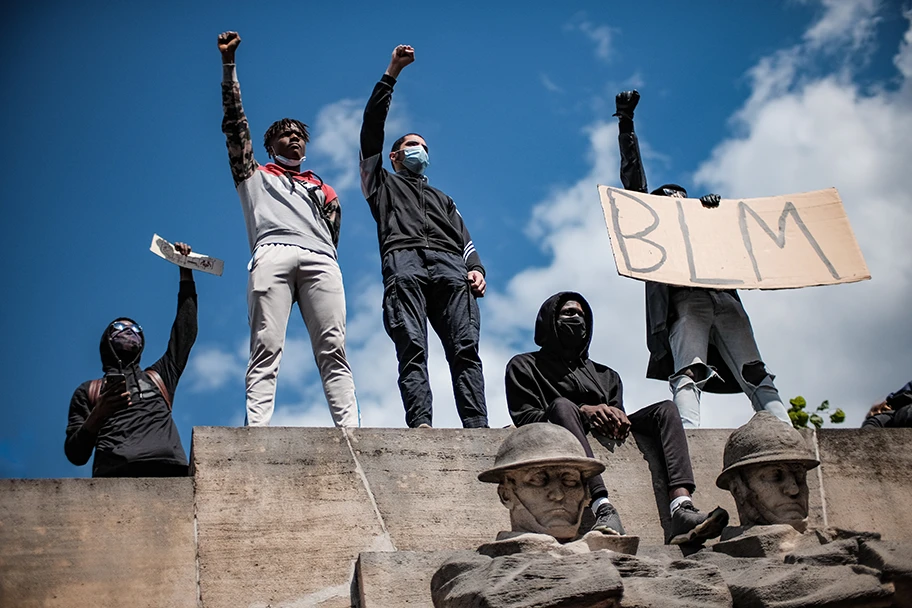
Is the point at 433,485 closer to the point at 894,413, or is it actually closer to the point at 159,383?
the point at 159,383

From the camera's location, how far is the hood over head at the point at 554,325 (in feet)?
29.9

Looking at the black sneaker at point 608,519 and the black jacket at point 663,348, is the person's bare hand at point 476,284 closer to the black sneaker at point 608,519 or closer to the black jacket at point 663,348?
the black jacket at point 663,348

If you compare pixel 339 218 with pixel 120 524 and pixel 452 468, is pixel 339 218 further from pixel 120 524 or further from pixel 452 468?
pixel 120 524

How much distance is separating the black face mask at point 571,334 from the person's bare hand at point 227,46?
2.83m

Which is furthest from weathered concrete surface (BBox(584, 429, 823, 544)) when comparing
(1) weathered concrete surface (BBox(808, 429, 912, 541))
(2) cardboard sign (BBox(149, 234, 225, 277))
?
(2) cardboard sign (BBox(149, 234, 225, 277))

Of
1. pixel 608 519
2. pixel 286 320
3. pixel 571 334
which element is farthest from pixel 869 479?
pixel 286 320

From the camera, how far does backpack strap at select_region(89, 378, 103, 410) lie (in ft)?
27.3

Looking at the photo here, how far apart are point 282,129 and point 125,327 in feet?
6.08

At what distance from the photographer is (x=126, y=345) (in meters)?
8.76

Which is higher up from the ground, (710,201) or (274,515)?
(710,201)

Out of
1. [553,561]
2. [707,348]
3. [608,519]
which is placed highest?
[707,348]

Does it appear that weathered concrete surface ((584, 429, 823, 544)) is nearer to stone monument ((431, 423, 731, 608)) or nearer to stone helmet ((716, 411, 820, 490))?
stone helmet ((716, 411, 820, 490))

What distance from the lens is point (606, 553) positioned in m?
6.71

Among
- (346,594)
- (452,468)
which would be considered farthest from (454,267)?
(346,594)
